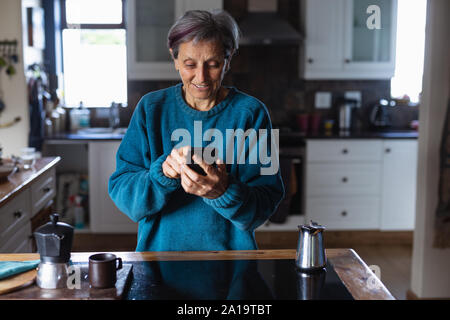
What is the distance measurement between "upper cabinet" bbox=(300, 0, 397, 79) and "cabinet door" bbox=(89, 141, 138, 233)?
1.65m

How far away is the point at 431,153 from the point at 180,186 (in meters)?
1.68

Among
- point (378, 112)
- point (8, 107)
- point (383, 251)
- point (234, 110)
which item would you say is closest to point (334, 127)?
point (378, 112)

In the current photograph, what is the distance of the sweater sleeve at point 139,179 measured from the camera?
1247mm

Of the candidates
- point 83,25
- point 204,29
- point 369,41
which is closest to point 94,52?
point 83,25

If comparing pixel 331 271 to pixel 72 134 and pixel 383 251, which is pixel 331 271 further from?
pixel 72 134

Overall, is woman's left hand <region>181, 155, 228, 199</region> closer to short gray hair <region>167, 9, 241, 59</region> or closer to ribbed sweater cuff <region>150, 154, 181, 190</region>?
ribbed sweater cuff <region>150, 154, 181, 190</region>

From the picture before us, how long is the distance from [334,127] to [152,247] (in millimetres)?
3045

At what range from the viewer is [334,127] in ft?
13.8

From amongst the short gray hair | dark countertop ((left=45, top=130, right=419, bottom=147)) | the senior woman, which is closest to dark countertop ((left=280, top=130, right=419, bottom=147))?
dark countertop ((left=45, top=130, right=419, bottom=147))

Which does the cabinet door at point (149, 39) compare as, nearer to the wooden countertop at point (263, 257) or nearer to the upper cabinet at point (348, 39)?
the upper cabinet at point (348, 39)

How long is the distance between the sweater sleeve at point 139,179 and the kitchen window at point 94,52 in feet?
9.70

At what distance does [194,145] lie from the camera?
1345 mm

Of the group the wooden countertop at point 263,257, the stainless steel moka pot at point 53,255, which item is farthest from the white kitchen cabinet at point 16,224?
the stainless steel moka pot at point 53,255

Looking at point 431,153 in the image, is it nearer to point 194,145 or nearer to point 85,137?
point 194,145
